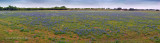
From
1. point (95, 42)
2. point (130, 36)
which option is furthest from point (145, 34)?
point (95, 42)

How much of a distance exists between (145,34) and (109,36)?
13.4 feet

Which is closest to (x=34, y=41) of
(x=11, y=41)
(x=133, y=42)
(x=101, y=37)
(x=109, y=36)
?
(x=11, y=41)

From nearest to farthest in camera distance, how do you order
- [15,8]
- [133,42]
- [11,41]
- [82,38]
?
[11,41]
[133,42]
[82,38]
[15,8]

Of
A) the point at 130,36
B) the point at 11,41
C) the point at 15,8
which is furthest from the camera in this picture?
the point at 15,8

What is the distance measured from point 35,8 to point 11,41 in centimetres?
6555

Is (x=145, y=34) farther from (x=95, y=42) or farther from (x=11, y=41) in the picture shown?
(x=11, y=41)

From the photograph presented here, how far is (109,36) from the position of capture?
1329 cm

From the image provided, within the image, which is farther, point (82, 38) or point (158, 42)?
point (82, 38)

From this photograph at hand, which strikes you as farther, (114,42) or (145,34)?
(145,34)

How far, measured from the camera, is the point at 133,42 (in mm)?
11359

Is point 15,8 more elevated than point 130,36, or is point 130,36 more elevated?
point 15,8

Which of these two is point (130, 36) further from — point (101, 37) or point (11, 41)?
point (11, 41)

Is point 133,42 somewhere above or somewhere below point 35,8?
below

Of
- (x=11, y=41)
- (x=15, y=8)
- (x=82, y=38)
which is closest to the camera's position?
(x=11, y=41)
